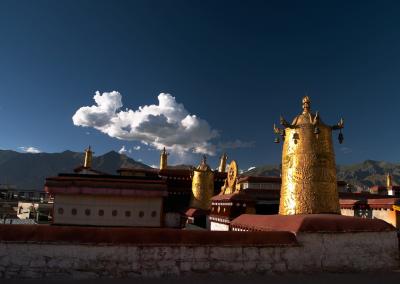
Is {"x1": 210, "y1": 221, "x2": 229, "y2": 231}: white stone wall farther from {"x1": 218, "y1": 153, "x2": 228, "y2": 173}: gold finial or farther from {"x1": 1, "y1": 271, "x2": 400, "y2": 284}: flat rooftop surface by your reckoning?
{"x1": 218, "y1": 153, "x2": 228, "y2": 173}: gold finial

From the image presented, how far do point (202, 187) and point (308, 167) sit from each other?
20.6 m

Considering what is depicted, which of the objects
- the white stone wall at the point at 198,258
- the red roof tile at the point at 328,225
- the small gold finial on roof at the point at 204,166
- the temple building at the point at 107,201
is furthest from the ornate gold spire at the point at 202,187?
the white stone wall at the point at 198,258

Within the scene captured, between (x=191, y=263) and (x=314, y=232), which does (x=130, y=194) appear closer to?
(x=191, y=263)

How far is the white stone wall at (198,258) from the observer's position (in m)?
8.72

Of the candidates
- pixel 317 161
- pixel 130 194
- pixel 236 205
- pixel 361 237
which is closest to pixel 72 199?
pixel 130 194

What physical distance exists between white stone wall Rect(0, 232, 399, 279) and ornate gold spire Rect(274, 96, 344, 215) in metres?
2.24

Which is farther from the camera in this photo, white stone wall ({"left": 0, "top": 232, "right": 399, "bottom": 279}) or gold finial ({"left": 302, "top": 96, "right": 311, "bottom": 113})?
gold finial ({"left": 302, "top": 96, "right": 311, "bottom": 113})

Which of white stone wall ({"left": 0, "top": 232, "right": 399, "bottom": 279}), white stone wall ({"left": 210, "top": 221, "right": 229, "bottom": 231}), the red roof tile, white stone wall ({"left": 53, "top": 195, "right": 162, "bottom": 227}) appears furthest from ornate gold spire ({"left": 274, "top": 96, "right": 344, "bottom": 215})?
white stone wall ({"left": 53, "top": 195, "right": 162, "bottom": 227})

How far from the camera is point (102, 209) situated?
17.4m

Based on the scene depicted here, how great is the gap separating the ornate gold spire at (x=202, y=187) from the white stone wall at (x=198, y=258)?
2221 cm

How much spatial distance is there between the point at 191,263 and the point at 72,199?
10245 millimetres

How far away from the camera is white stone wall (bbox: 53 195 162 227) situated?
1722cm

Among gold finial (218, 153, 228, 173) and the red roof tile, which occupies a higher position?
gold finial (218, 153, 228, 173)

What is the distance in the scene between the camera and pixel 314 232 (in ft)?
33.0
